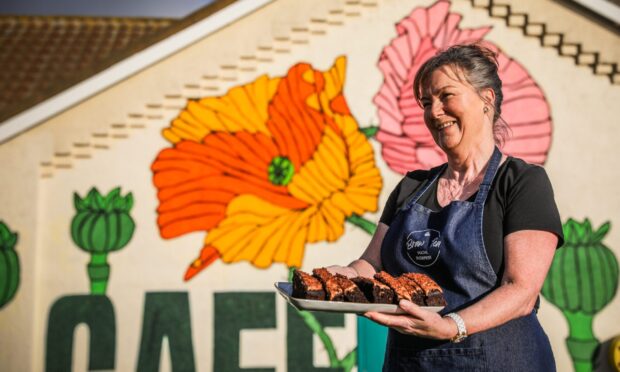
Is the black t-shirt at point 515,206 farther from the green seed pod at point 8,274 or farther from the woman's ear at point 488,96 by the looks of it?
the green seed pod at point 8,274

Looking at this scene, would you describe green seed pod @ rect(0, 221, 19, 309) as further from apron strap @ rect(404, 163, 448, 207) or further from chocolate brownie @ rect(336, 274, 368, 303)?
apron strap @ rect(404, 163, 448, 207)

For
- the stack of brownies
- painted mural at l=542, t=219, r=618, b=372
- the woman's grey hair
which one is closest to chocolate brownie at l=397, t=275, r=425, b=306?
the stack of brownies

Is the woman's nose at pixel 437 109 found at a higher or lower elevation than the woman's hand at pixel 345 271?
higher

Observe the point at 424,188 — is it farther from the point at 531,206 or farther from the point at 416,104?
the point at 416,104

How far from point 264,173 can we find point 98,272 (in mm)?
2213

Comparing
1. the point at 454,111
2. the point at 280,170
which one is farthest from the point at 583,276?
the point at 454,111

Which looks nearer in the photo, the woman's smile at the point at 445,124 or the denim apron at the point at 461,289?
the denim apron at the point at 461,289

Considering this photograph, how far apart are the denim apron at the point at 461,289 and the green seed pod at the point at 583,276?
20.4ft

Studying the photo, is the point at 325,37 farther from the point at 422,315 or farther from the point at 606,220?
the point at 422,315

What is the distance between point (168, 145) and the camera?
346 inches

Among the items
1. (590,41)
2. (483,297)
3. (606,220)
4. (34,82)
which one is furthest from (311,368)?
(34,82)

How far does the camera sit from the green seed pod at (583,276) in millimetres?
8672

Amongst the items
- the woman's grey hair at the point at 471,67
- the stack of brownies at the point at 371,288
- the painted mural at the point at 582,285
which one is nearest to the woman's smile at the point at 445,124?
the woman's grey hair at the point at 471,67

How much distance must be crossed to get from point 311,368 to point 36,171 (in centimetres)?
389
